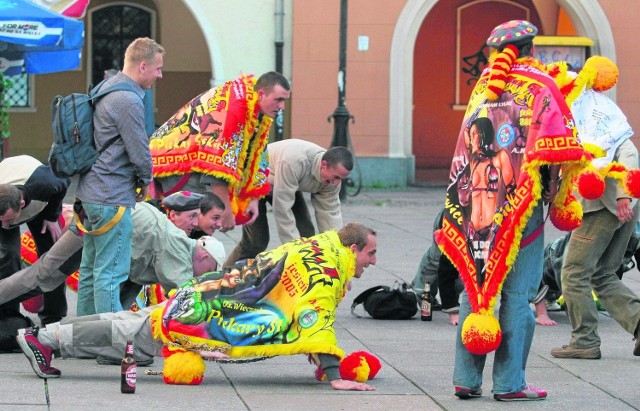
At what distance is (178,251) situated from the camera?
723cm

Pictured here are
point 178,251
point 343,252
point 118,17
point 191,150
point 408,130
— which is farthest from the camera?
point 118,17

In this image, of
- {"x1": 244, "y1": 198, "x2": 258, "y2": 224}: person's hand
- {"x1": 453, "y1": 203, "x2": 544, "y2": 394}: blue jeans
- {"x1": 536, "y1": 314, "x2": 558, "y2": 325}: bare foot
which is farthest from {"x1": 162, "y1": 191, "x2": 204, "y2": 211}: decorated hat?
{"x1": 536, "y1": 314, "x2": 558, "y2": 325}: bare foot

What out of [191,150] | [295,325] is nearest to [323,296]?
[295,325]

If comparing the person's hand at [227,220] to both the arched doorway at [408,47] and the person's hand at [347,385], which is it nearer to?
the person's hand at [347,385]

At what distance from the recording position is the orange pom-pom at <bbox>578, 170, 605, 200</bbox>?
23.4 feet

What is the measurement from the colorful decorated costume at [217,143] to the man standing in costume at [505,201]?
2266 mm

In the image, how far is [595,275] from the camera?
798 cm

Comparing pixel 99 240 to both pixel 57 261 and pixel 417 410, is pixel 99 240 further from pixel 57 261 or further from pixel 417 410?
pixel 417 410

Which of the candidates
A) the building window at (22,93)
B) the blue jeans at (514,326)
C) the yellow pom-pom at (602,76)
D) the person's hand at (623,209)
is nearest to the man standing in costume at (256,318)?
the blue jeans at (514,326)

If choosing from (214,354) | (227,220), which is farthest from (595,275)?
(214,354)

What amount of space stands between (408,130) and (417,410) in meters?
14.8

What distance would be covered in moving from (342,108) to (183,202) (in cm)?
1159

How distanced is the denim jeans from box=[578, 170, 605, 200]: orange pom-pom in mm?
598

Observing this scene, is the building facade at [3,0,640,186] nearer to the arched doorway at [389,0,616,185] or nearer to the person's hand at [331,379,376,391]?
the arched doorway at [389,0,616,185]
